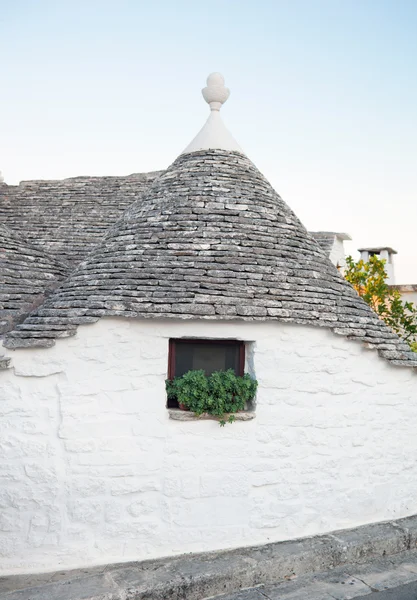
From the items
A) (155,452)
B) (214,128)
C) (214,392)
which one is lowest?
(155,452)

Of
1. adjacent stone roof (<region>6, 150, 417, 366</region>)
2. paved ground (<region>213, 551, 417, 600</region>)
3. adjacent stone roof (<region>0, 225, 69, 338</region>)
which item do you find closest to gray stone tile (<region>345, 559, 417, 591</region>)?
paved ground (<region>213, 551, 417, 600</region>)

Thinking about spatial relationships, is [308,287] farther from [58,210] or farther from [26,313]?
[58,210]

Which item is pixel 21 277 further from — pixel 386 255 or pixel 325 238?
pixel 386 255

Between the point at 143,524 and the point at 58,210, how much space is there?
5.30m

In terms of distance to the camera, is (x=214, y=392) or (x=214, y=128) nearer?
(x=214, y=392)

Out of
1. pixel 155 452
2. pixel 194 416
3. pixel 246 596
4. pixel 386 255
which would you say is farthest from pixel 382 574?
pixel 386 255

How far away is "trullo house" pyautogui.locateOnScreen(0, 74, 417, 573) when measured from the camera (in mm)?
4754

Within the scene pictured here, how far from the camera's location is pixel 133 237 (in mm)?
5746

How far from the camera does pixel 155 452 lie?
4879 millimetres

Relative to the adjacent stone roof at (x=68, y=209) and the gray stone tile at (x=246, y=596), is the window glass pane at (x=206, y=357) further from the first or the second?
the adjacent stone roof at (x=68, y=209)

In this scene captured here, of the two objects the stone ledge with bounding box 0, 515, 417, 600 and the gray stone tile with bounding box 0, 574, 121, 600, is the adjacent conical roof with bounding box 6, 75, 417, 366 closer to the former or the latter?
the stone ledge with bounding box 0, 515, 417, 600

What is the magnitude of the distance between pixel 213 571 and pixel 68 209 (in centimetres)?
587

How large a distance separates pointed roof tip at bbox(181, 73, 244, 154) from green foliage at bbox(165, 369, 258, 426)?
299 cm

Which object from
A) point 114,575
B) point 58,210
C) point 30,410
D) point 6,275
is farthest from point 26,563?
point 58,210
